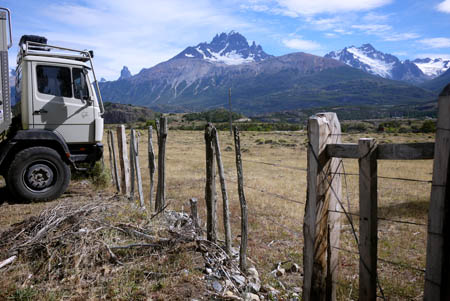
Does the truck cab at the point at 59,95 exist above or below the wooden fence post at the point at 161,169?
above

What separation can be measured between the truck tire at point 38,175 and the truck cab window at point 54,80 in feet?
4.52

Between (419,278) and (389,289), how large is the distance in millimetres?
661

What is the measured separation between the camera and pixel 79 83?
8.17m

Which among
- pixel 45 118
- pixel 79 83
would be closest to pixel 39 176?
pixel 45 118

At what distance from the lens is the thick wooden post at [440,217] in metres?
2.20

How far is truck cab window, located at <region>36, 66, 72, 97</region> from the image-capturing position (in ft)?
25.6

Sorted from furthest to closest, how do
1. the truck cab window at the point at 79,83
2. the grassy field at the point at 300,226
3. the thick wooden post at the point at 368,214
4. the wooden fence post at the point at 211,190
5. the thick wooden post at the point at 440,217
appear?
1. the truck cab window at the point at 79,83
2. the wooden fence post at the point at 211,190
3. the grassy field at the point at 300,226
4. the thick wooden post at the point at 368,214
5. the thick wooden post at the point at 440,217

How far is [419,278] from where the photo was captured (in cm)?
Result: 459

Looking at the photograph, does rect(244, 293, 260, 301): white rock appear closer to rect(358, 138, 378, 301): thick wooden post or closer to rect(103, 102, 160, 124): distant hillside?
rect(358, 138, 378, 301): thick wooden post

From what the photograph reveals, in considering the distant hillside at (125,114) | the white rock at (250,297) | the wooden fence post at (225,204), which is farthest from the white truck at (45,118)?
the distant hillside at (125,114)

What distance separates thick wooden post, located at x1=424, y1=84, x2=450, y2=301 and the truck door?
784 centimetres

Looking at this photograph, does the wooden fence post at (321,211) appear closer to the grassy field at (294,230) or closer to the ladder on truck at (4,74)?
the grassy field at (294,230)

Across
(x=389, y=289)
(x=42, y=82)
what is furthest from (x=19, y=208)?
(x=389, y=289)

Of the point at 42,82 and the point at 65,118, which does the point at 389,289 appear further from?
the point at 42,82
